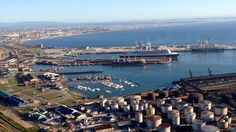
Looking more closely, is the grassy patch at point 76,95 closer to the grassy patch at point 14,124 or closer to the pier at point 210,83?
the grassy patch at point 14,124

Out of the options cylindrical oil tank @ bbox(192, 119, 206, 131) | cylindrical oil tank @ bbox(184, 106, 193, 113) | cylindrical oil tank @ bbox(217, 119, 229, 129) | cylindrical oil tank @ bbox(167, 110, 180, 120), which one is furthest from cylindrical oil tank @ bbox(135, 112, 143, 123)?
cylindrical oil tank @ bbox(217, 119, 229, 129)

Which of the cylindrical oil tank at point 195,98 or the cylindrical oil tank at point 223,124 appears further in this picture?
the cylindrical oil tank at point 195,98

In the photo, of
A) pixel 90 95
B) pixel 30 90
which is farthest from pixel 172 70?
pixel 30 90

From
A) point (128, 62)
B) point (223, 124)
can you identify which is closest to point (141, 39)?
point (128, 62)

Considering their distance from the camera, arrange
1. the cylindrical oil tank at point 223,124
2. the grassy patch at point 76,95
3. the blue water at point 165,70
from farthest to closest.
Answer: the blue water at point 165,70
the grassy patch at point 76,95
the cylindrical oil tank at point 223,124

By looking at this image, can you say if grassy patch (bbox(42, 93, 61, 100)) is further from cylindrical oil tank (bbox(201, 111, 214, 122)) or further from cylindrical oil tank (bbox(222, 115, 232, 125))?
cylindrical oil tank (bbox(222, 115, 232, 125))

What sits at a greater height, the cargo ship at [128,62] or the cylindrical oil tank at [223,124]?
the cylindrical oil tank at [223,124]

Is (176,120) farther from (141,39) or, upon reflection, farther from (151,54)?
(141,39)

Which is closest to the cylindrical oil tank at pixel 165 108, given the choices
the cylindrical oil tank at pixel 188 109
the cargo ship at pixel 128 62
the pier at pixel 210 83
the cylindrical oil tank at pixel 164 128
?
the cylindrical oil tank at pixel 188 109
